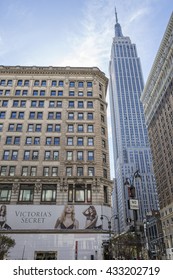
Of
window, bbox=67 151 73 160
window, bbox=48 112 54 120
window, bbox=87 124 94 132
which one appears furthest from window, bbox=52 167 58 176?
window, bbox=48 112 54 120

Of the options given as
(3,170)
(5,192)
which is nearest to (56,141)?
(3,170)

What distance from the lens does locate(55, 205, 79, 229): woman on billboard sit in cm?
3616

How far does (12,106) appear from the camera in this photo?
4872cm

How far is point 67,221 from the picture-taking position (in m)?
36.5

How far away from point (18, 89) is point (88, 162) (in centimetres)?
2433

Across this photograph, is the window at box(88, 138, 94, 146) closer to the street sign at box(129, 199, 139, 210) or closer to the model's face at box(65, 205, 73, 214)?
the model's face at box(65, 205, 73, 214)

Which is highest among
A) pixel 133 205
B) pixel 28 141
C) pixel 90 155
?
pixel 28 141

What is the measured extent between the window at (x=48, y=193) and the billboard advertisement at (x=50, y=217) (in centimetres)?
134

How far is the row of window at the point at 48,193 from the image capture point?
1507 inches

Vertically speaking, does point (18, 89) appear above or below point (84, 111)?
above

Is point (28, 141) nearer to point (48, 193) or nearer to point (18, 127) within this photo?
point (18, 127)

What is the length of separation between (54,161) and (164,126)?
62.3 m
